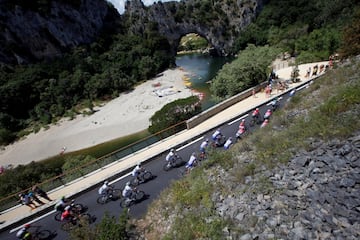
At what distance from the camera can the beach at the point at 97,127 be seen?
46594 mm

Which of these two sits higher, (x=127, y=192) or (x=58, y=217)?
(x=127, y=192)

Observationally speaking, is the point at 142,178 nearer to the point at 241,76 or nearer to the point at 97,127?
the point at 241,76

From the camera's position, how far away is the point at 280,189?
8797 mm

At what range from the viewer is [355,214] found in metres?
6.73

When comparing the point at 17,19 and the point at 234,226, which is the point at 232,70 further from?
the point at 17,19

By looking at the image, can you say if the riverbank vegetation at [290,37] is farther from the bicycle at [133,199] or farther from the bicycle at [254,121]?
the bicycle at [133,199]

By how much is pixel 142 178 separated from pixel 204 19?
108532 mm

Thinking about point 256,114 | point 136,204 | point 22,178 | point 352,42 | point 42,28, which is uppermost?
point 42,28

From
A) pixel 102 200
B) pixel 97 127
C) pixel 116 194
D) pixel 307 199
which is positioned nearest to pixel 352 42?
pixel 307 199

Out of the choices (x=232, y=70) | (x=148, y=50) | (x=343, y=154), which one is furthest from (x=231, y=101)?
(x=148, y=50)

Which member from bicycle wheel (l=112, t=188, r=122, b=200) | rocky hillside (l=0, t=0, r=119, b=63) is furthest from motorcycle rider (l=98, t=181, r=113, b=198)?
rocky hillside (l=0, t=0, r=119, b=63)

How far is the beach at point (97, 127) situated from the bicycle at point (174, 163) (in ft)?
98.5

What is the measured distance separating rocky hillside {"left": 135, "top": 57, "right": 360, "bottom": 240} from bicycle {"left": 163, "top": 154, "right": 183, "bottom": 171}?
3.85 metres

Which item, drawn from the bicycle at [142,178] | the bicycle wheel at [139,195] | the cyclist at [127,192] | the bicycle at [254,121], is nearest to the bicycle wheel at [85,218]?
the cyclist at [127,192]
